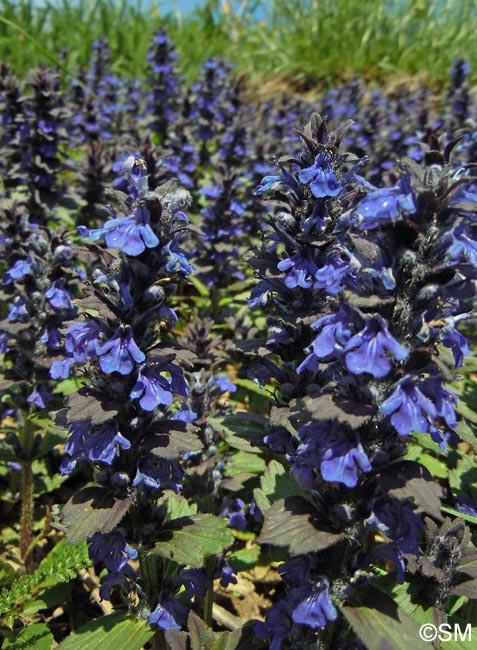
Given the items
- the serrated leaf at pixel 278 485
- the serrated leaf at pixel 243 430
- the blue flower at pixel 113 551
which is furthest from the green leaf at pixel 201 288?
the blue flower at pixel 113 551

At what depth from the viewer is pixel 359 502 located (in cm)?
212

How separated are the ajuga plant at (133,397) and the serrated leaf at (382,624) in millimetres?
644

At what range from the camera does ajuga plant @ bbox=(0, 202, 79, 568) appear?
371 centimetres

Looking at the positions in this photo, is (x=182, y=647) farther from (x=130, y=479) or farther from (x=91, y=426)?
(x=91, y=426)

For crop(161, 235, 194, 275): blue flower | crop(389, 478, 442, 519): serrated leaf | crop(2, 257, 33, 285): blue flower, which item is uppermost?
crop(161, 235, 194, 275): blue flower

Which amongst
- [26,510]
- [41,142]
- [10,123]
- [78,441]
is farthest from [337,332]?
[10,123]

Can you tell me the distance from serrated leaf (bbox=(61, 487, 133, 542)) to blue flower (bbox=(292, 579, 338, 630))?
741mm

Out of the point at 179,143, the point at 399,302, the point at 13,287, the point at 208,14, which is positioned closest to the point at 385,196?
the point at 399,302

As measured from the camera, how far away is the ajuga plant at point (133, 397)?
7.32 feet

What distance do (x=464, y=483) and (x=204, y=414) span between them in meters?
1.52

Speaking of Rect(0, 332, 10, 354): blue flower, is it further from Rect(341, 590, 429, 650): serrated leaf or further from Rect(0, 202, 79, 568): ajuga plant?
Rect(341, 590, 429, 650): serrated leaf

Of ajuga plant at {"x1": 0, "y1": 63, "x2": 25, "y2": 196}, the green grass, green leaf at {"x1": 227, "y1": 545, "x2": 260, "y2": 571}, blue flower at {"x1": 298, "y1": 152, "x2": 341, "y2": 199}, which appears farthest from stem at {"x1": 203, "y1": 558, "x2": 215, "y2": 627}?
the green grass
